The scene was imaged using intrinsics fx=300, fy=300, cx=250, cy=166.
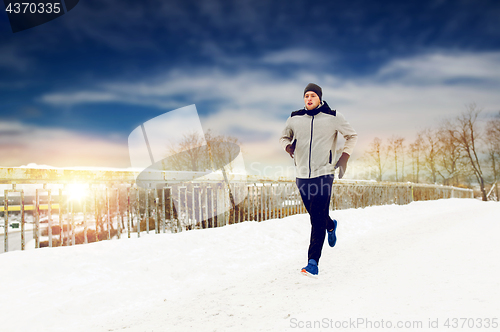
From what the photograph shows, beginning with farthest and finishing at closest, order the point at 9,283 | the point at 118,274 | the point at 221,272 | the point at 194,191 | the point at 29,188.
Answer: the point at 194,191 → the point at 29,188 → the point at 221,272 → the point at 118,274 → the point at 9,283

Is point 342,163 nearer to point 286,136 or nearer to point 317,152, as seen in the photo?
point 317,152

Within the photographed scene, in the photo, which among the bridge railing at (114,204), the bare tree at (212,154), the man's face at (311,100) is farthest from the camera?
the bare tree at (212,154)

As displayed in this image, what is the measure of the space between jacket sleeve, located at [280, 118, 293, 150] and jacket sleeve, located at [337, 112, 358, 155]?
1.93ft

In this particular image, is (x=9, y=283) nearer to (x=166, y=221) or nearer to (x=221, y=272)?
(x=221, y=272)

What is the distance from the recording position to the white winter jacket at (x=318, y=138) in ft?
11.2

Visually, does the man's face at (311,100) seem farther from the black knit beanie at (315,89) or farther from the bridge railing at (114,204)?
the bridge railing at (114,204)

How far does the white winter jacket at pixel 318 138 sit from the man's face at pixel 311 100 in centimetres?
6

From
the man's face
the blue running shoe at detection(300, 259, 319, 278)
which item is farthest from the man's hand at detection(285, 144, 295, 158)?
the blue running shoe at detection(300, 259, 319, 278)

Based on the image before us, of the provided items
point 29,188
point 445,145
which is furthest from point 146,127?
point 445,145

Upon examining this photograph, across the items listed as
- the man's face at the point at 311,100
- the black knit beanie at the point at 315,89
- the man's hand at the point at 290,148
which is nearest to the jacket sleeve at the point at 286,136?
the man's hand at the point at 290,148

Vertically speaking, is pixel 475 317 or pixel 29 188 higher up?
pixel 29 188

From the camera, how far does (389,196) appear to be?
1384 centimetres

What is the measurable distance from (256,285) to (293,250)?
194cm

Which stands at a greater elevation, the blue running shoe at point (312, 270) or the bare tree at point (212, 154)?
the bare tree at point (212, 154)
